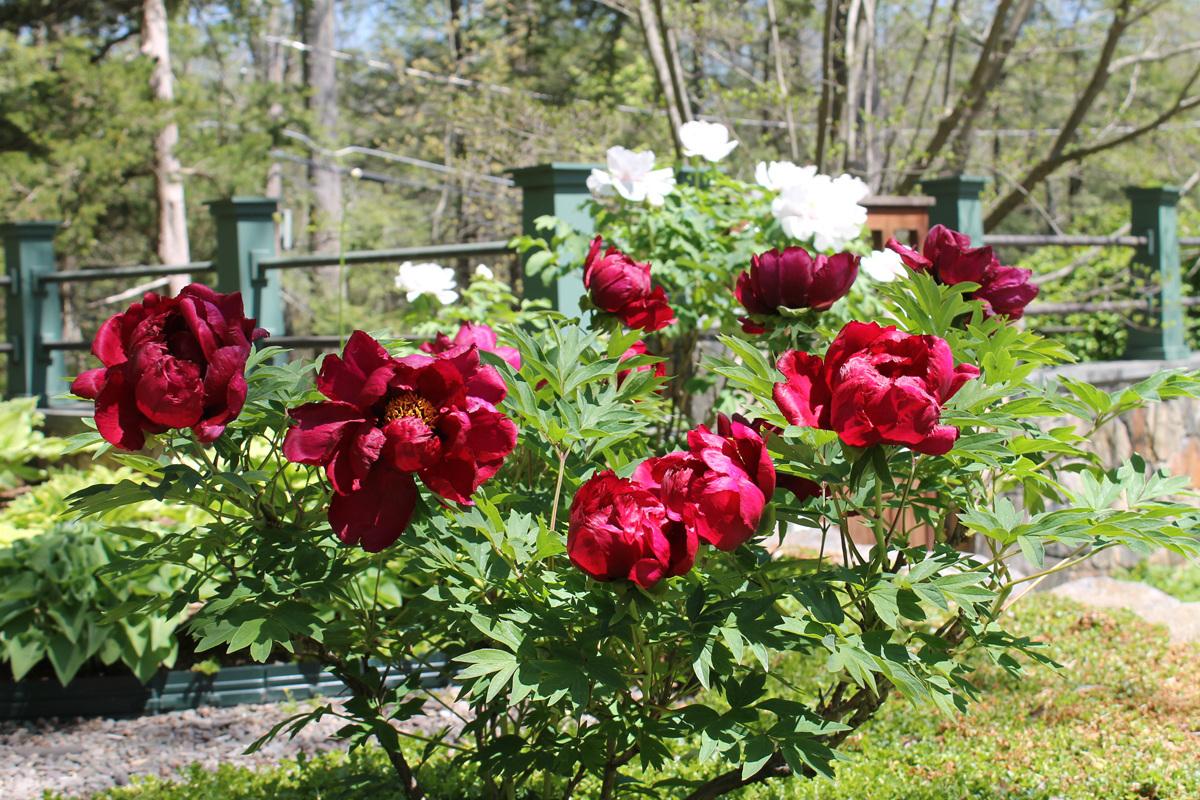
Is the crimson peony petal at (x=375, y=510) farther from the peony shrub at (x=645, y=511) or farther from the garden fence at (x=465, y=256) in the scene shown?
the garden fence at (x=465, y=256)

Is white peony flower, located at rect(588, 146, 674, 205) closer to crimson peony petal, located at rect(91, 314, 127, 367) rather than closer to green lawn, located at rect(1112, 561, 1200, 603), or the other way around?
crimson peony petal, located at rect(91, 314, 127, 367)

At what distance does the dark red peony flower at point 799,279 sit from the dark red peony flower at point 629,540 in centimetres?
57

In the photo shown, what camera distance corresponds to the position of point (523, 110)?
12250mm

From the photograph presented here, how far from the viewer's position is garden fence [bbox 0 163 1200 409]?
394cm

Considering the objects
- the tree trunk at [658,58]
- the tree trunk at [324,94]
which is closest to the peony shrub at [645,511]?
the tree trunk at [658,58]

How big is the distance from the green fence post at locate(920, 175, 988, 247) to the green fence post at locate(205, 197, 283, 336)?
4.04 metres

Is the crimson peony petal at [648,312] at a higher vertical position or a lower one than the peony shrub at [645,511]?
higher

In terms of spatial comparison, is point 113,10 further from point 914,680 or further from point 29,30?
point 914,680

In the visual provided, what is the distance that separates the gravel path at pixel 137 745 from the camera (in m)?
2.60

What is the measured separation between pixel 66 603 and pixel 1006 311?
2.95m

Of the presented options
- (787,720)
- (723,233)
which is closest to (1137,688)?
(723,233)

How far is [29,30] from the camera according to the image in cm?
1334

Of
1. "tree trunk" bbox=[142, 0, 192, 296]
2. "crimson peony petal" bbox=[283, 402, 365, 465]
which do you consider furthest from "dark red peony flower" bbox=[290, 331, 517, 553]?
"tree trunk" bbox=[142, 0, 192, 296]

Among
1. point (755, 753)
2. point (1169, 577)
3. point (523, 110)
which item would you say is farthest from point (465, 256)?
point (523, 110)
